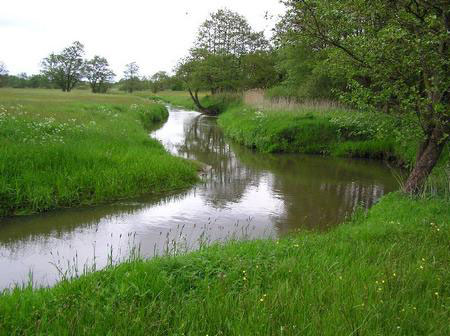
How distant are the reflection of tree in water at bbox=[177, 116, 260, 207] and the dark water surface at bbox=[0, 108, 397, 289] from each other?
4 cm

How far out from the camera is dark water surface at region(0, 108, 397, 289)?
24.6 ft

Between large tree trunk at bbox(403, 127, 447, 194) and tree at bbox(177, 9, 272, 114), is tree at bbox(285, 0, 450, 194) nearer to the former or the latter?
large tree trunk at bbox(403, 127, 447, 194)

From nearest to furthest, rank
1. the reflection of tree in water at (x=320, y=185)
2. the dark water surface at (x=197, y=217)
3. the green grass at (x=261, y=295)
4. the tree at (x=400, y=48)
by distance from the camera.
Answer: the green grass at (x=261, y=295) < the dark water surface at (x=197, y=217) < the tree at (x=400, y=48) < the reflection of tree in water at (x=320, y=185)

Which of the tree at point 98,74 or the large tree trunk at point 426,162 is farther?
the tree at point 98,74

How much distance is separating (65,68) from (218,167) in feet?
260

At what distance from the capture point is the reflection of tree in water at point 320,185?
1077cm

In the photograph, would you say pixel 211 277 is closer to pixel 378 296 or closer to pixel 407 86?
pixel 378 296

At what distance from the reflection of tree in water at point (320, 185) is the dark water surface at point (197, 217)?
30mm

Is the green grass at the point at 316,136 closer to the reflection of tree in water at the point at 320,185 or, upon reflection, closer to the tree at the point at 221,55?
the reflection of tree in water at the point at 320,185

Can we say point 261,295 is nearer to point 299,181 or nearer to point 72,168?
point 72,168

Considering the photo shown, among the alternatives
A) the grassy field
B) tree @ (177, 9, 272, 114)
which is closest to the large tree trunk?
the grassy field

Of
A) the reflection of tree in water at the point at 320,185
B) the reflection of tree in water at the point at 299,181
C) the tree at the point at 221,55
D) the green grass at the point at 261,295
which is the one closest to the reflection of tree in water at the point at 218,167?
the reflection of tree in water at the point at 299,181

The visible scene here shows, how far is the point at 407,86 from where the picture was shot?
9578 mm

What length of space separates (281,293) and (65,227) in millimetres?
6241
